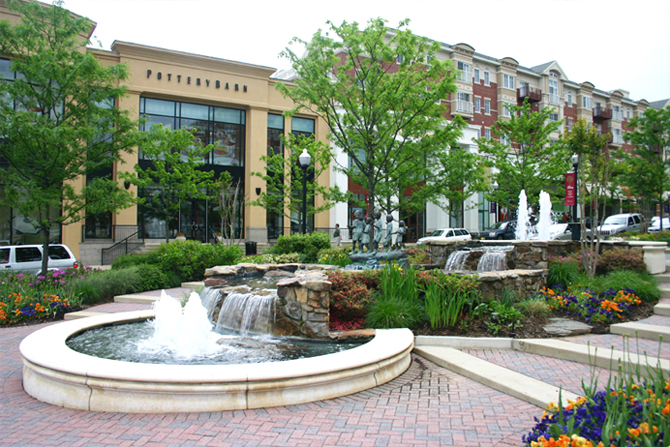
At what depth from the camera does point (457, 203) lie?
→ 32000mm

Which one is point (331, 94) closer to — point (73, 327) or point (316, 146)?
point (316, 146)

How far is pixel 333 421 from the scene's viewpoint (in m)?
4.34

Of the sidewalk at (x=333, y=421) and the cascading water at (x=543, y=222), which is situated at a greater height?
the cascading water at (x=543, y=222)

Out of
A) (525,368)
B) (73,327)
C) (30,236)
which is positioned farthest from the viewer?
(30,236)

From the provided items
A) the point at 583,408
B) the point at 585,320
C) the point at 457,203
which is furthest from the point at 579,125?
the point at 457,203

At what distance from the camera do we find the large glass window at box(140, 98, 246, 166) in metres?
26.3

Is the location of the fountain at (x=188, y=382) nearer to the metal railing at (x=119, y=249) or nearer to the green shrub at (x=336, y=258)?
the green shrub at (x=336, y=258)

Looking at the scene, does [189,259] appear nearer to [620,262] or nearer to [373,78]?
[373,78]

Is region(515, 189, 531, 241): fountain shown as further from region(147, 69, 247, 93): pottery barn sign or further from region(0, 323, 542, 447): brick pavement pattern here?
Answer: region(147, 69, 247, 93): pottery barn sign

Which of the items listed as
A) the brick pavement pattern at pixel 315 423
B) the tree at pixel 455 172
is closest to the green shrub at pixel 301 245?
the tree at pixel 455 172

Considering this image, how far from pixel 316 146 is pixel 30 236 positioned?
51.4ft

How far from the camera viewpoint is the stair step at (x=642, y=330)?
7.16 metres

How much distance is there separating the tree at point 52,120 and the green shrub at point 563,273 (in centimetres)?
1217

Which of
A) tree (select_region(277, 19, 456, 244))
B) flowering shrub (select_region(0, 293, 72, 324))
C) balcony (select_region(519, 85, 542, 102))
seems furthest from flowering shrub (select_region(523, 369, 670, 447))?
balcony (select_region(519, 85, 542, 102))
